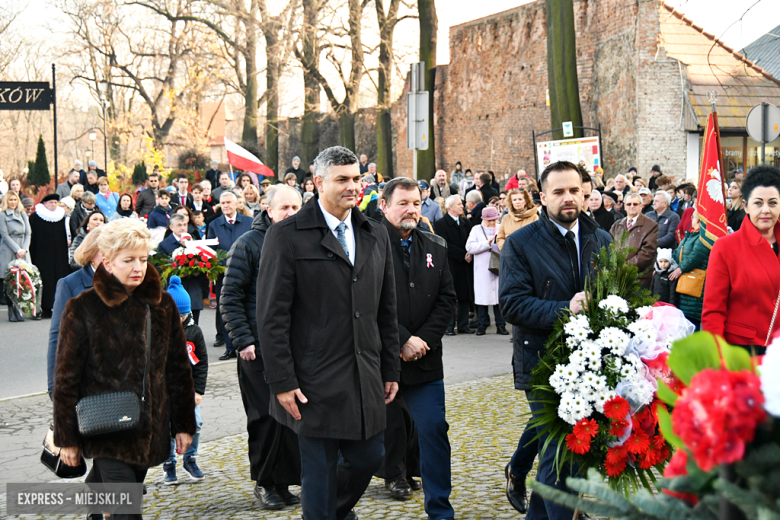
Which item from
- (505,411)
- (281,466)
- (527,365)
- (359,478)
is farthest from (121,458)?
(505,411)

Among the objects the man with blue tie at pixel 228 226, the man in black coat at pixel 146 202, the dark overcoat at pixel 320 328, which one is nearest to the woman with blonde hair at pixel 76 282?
the dark overcoat at pixel 320 328

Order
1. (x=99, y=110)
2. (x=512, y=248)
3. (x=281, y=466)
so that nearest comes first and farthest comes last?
(x=512, y=248) < (x=281, y=466) < (x=99, y=110)

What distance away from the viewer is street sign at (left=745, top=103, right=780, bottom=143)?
1430cm

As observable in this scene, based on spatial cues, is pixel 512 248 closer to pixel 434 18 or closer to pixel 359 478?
pixel 359 478

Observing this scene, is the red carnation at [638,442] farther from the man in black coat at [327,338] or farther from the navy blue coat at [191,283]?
the navy blue coat at [191,283]

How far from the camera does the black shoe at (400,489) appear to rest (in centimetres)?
564

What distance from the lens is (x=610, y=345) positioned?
3.94m

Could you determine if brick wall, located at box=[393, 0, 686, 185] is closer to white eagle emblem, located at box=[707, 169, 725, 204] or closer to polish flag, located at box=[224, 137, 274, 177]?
polish flag, located at box=[224, 137, 274, 177]

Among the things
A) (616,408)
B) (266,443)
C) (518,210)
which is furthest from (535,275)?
(518,210)

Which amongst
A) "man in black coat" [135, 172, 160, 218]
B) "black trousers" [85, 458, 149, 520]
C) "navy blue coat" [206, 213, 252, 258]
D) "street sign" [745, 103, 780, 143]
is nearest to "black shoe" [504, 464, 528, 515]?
"black trousers" [85, 458, 149, 520]

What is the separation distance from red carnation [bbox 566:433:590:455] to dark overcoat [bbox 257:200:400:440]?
897 mm

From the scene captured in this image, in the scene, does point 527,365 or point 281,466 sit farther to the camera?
point 281,466

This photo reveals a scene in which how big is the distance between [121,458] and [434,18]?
85.3 ft

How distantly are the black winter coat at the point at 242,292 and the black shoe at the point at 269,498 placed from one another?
89 cm
